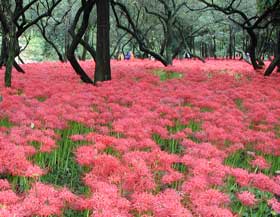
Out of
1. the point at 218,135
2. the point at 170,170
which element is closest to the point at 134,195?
the point at 170,170

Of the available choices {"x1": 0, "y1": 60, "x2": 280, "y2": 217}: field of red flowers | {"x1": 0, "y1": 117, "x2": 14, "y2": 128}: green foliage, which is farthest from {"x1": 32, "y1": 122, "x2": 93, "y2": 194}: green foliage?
{"x1": 0, "y1": 117, "x2": 14, "y2": 128}: green foliage

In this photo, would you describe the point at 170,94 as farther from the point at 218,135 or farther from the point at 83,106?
the point at 218,135

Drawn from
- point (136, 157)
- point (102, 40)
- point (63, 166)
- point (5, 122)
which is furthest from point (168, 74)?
point (136, 157)

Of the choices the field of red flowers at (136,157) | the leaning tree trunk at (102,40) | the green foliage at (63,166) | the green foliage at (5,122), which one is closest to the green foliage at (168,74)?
the leaning tree trunk at (102,40)

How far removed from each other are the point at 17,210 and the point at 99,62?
9864 mm

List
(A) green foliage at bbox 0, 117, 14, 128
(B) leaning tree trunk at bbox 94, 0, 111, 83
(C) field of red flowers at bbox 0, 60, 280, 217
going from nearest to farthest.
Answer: (C) field of red flowers at bbox 0, 60, 280, 217 → (A) green foliage at bbox 0, 117, 14, 128 → (B) leaning tree trunk at bbox 94, 0, 111, 83

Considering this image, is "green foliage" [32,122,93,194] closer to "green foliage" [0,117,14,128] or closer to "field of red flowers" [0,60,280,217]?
"field of red flowers" [0,60,280,217]

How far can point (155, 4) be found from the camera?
29062 millimetres

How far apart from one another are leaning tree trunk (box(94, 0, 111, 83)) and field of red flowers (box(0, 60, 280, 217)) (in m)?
3.21

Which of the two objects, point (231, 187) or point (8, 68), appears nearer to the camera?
point (231, 187)

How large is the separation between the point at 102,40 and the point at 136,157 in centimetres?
862

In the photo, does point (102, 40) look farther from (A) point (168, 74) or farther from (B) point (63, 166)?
(B) point (63, 166)

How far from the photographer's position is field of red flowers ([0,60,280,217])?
3.53m

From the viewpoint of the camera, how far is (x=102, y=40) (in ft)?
41.3
